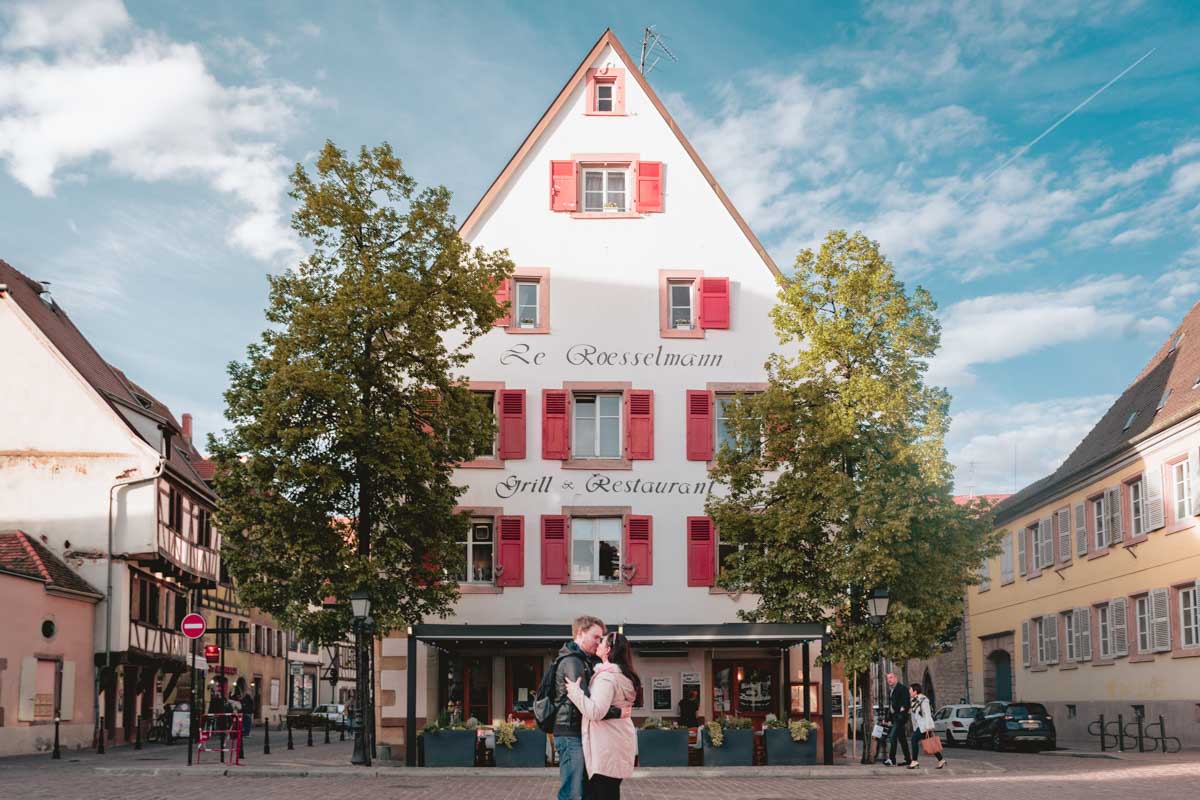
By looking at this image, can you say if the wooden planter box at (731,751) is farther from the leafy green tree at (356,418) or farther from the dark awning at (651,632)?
the leafy green tree at (356,418)

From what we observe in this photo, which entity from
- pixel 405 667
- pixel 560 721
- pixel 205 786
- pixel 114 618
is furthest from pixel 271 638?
pixel 560 721

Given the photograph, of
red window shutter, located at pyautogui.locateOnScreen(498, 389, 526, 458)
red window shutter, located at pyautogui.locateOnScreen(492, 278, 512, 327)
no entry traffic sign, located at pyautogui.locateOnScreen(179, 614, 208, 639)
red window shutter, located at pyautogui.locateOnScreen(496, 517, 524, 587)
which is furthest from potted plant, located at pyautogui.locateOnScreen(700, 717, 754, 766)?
red window shutter, located at pyautogui.locateOnScreen(492, 278, 512, 327)

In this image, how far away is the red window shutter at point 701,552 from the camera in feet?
103

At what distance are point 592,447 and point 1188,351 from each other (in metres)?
16.5

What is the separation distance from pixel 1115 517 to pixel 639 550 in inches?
576

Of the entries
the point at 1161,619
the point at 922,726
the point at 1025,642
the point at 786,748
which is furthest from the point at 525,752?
the point at 1025,642

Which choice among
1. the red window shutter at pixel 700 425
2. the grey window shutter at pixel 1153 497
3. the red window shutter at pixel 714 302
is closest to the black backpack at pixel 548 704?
the red window shutter at pixel 700 425

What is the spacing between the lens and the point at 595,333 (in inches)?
1272

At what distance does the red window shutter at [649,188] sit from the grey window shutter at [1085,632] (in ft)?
59.1

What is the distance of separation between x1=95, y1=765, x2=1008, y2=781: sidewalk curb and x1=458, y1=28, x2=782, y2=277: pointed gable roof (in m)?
11.7

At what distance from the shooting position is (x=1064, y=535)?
42406 mm

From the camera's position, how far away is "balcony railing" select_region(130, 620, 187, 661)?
38.4 metres

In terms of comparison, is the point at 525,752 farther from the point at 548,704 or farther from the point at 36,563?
the point at 548,704

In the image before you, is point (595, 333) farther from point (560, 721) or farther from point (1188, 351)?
point (560, 721)
